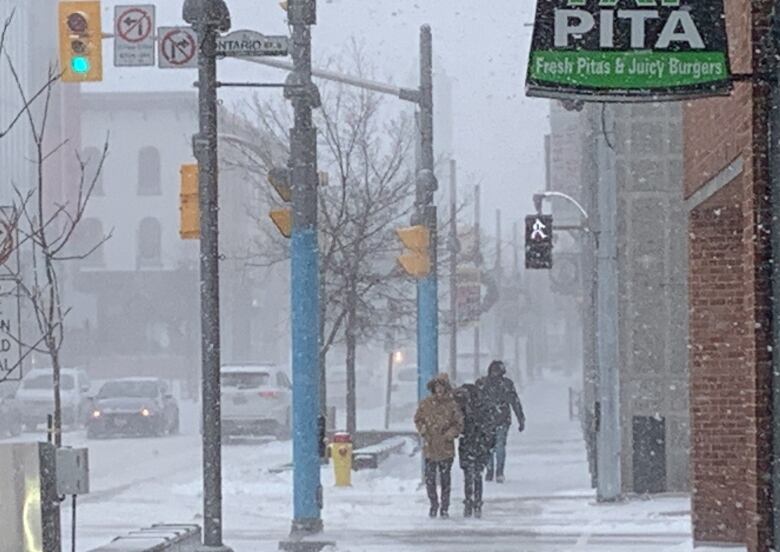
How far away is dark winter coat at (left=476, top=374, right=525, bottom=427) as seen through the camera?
26.1 metres

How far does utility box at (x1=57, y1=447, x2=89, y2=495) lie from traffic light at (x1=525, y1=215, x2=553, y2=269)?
12839 millimetres

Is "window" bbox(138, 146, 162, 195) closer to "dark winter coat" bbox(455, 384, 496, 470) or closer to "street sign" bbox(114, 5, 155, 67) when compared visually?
"dark winter coat" bbox(455, 384, 496, 470)

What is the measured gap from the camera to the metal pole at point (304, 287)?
748 inches

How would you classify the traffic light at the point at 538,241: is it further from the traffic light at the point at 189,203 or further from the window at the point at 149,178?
the window at the point at 149,178

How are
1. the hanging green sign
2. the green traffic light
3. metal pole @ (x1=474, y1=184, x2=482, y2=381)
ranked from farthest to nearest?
metal pole @ (x1=474, y1=184, x2=482, y2=381), the green traffic light, the hanging green sign

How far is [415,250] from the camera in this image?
84.0 ft

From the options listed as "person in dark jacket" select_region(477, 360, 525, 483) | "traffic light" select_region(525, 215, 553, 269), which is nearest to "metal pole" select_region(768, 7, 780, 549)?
"person in dark jacket" select_region(477, 360, 525, 483)

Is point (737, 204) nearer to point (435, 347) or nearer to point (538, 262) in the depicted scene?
point (538, 262)

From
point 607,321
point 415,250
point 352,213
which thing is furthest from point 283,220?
point 352,213

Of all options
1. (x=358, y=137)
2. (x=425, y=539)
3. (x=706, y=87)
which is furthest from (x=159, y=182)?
(x=706, y=87)

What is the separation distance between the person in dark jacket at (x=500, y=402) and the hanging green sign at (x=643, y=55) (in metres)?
14.2

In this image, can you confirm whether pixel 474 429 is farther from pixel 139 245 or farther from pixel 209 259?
pixel 139 245

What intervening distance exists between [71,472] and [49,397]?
3160cm

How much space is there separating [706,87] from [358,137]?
2592cm
